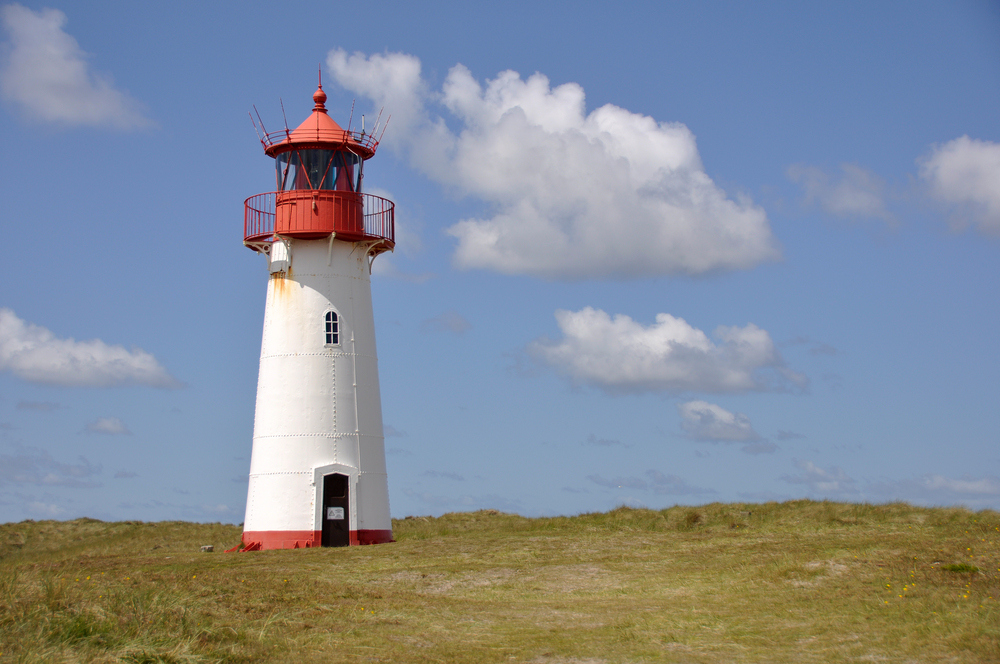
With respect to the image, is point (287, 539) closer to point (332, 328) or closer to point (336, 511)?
point (336, 511)

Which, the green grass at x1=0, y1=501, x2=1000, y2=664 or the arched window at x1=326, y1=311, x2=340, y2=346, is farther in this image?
the arched window at x1=326, y1=311, x2=340, y2=346

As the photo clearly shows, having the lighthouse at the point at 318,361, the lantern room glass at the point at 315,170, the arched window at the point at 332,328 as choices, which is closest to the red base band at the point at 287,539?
the lighthouse at the point at 318,361

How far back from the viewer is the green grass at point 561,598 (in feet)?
41.0

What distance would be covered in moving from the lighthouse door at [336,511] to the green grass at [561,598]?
6.75 ft

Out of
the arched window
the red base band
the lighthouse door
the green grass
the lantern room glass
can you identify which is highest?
the lantern room glass

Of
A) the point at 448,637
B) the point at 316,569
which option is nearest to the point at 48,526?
the point at 316,569

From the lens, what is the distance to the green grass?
492 inches

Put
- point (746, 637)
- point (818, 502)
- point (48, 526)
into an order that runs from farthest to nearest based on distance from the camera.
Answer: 1. point (48, 526)
2. point (818, 502)
3. point (746, 637)

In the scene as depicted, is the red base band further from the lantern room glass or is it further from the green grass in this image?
the lantern room glass

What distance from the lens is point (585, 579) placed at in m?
19.3

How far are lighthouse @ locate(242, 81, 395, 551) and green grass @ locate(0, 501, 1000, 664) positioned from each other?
2226mm

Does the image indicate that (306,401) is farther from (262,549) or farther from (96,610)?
(96,610)

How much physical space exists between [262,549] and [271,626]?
1266 centimetres

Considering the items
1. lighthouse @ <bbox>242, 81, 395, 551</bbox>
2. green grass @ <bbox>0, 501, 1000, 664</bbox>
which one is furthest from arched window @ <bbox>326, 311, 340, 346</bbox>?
green grass @ <bbox>0, 501, 1000, 664</bbox>
